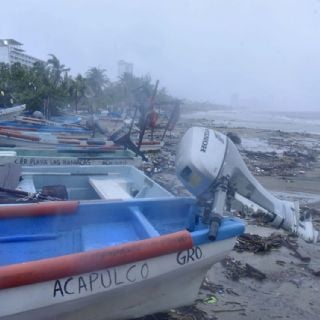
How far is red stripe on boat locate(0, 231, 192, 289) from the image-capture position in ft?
9.02

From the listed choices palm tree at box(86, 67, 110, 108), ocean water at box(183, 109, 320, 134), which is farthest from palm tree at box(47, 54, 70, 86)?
ocean water at box(183, 109, 320, 134)

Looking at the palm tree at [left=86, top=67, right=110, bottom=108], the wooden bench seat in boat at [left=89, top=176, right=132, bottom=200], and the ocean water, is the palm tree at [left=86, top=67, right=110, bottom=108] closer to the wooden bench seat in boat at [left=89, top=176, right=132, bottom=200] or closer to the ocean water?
the ocean water

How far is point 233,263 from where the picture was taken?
5.60 metres

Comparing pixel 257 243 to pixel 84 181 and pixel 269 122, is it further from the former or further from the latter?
pixel 269 122

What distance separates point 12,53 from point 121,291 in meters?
67.9

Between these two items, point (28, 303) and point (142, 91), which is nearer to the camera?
point (28, 303)

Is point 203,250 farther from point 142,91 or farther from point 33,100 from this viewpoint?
point 33,100

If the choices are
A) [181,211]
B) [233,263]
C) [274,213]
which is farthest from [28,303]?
[233,263]

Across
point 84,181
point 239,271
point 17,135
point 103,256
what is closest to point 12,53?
point 17,135

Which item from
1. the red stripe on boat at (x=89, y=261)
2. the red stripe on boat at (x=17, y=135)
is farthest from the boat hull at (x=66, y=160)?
the red stripe on boat at (x=89, y=261)

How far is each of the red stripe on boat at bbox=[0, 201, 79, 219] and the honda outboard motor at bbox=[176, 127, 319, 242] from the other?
3.47 feet

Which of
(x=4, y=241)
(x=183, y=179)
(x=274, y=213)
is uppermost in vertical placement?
(x=183, y=179)

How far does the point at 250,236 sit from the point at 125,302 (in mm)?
3370

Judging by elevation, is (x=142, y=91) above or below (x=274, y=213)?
above
